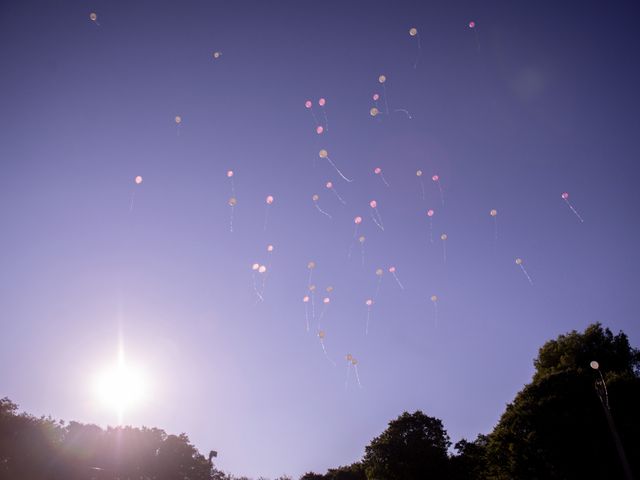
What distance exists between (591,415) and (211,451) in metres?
24.4

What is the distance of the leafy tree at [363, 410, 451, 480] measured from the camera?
32219 millimetres

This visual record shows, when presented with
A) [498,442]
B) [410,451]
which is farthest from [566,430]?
[410,451]

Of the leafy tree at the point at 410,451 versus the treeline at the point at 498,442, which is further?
the leafy tree at the point at 410,451

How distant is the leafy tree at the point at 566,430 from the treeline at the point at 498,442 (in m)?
0.05

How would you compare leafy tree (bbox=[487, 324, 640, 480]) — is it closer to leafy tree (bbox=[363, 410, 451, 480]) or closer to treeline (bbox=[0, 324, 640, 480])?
treeline (bbox=[0, 324, 640, 480])

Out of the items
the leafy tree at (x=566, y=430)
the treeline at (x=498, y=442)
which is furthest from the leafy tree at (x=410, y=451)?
the leafy tree at (x=566, y=430)

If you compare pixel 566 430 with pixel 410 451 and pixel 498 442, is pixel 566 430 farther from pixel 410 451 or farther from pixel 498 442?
pixel 410 451

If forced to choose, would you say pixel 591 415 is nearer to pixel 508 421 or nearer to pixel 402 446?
pixel 508 421

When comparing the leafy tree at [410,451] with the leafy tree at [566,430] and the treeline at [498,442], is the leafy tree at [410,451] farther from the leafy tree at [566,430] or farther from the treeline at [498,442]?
the leafy tree at [566,430]

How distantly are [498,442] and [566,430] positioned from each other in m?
4.30

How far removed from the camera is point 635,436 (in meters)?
20.2

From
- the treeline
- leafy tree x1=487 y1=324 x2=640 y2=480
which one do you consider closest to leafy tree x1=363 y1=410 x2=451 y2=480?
the treeline

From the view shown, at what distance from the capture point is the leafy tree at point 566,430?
66.1ft

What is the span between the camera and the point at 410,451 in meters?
33.4
